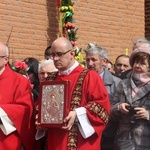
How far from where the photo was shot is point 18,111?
235 inches

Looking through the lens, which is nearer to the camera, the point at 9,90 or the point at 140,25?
the point at 9,90

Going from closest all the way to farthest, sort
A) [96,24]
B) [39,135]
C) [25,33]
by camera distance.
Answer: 1. [39,135]
2. [25,33]
3. [96,24]

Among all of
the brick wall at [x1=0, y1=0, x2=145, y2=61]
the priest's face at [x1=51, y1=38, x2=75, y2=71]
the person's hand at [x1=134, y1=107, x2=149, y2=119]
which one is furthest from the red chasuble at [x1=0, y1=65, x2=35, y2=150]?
the brick wall at [x1=0, y1=0, x2=145, y2=61]

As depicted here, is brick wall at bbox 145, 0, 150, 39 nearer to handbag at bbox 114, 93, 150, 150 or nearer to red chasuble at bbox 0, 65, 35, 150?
red chasuble at bbox 0, 65, 35, 150

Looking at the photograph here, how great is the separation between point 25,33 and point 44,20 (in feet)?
1.86

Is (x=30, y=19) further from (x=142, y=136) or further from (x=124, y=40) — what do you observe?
(x=142, y=136)

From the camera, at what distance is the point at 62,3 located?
9.91 m

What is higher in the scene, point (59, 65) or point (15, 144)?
point (59, 65)

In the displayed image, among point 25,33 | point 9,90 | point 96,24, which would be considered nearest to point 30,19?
point 25,33

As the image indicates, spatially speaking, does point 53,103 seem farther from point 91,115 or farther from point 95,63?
point 95,63

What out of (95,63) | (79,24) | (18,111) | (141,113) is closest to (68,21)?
(79,24)

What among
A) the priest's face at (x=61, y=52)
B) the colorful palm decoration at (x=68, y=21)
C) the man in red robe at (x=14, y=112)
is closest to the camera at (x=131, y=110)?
the priest's face at (x=61, y=52)

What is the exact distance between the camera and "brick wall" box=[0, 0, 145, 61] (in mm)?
9547

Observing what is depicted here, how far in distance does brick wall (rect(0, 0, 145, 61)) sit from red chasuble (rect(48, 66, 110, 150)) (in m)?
3.99
